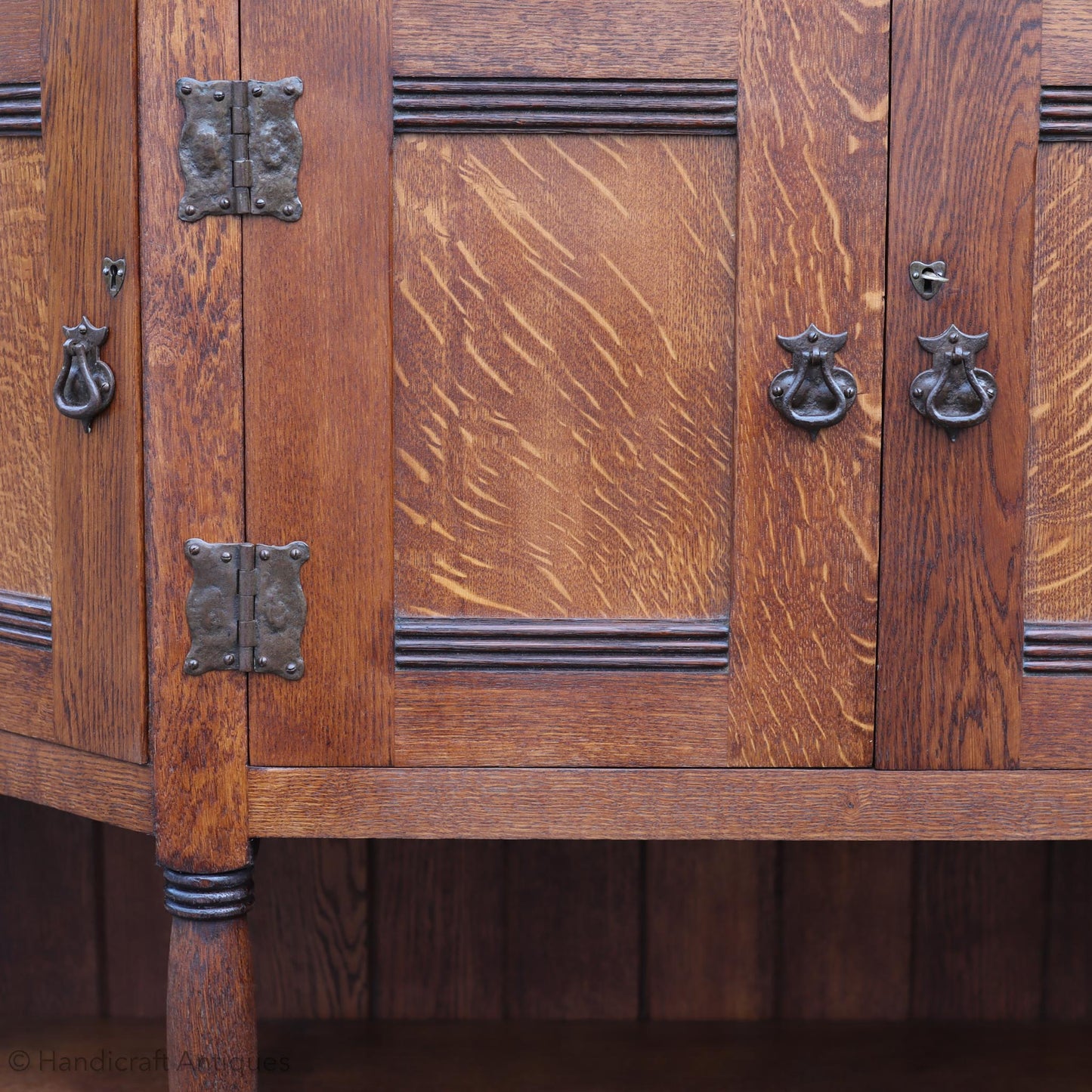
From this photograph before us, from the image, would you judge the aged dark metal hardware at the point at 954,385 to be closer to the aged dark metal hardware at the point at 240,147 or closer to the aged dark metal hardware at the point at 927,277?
the aged dark metal hardware at the point at 927,277

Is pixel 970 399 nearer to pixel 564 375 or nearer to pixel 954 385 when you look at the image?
pixel 954 385

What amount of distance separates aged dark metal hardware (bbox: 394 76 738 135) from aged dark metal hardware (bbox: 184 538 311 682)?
260 mm

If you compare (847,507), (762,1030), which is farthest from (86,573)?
(762,1030)

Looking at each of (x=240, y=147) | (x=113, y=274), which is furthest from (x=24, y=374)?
(x=240, y=147)

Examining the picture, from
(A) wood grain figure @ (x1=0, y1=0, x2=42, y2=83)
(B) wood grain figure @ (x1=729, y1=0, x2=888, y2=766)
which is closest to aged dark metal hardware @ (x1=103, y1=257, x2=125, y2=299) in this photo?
(A) wood grain figure @ (x1=0, y1=0, x2=42, y2=83)

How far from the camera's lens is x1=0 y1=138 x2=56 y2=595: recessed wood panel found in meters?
0.77

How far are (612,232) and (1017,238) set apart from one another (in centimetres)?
23

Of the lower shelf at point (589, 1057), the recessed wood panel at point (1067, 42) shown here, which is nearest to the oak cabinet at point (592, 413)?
the recessed wood panel at point (1067, 42)

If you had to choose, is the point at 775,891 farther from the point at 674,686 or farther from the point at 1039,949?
the point at 674,686

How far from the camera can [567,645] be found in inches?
28.5

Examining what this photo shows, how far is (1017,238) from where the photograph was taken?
27.4 inches

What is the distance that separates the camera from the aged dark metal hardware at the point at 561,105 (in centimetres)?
69

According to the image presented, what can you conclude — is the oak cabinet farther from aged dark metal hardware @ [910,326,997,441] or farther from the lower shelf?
the lower shelf

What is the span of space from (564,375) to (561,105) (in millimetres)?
153
